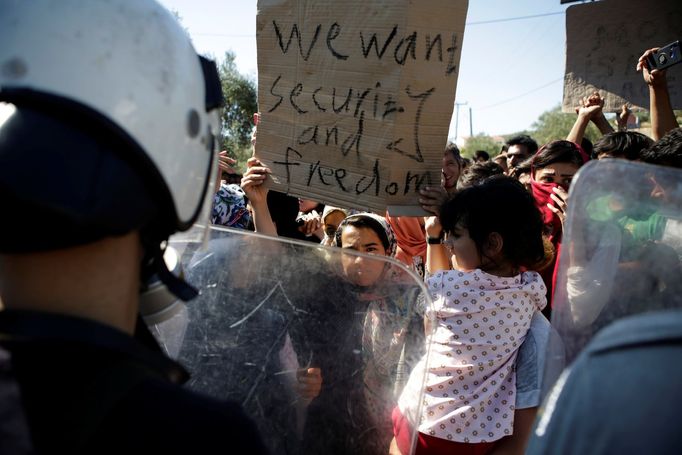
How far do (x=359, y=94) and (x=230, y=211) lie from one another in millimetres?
1728

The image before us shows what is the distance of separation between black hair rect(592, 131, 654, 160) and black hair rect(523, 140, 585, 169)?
158mm

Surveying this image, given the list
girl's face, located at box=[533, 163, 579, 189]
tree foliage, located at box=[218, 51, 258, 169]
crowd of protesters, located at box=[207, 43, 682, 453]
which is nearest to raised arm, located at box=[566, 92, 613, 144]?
girl's face, located at box=[533, 163, 579, 189]

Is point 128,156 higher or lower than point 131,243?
higher

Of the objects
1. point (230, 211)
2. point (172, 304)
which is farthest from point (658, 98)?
point (172, 304)

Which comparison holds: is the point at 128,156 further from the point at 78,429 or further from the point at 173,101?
the point at 78,429

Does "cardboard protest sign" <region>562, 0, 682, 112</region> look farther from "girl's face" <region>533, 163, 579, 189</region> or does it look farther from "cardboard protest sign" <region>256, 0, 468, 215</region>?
"cardboard protest sign" <region>256, 0, 468, 215</region>

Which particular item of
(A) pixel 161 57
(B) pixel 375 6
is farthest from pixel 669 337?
(B) pixel 375 6

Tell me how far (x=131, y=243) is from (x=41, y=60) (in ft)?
1.17

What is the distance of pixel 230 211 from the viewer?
3.68 meters

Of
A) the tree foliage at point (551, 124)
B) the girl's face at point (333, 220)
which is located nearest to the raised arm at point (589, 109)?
the girl's face at point (333, 220)

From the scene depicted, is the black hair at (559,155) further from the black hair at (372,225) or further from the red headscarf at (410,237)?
the black hair at (372,225)

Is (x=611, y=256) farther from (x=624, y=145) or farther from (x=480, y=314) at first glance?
(x=624, y=145)

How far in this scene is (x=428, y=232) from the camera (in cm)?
269

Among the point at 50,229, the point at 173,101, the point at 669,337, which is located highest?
the point at 173,101
